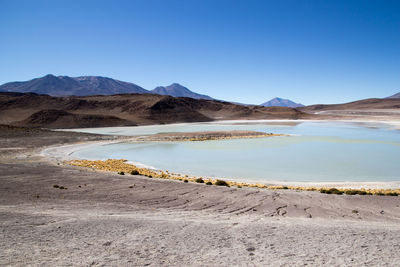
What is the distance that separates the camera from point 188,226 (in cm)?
664

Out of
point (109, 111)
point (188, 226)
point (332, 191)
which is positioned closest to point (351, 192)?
point (332, 191)

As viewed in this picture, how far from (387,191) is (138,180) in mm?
10521

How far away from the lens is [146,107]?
Result: 281 feet

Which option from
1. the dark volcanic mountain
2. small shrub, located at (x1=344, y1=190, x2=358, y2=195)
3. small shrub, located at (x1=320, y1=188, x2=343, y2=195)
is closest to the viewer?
small shrub, located at (x1=344, y1=190, x2=358, y2=195)

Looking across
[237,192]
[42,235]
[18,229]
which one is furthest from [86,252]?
[237,192]

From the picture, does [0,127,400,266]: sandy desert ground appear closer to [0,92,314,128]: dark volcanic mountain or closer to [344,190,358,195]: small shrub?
[344,190,358,195]: small shrub

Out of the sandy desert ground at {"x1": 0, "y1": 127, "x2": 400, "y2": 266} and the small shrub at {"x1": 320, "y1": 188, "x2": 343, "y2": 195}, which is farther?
the small shrub at {"x1": 320, "y1": 188, "x2": 343, "y2": 195}

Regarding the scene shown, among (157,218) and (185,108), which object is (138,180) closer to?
(157,218)

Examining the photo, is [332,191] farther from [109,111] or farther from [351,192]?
[109,111]

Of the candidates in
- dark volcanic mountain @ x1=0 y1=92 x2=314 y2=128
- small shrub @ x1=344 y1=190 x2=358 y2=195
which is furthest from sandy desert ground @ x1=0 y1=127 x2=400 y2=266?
dark volcanic mountain @ x1=0 y1=92 x2=314 y2=128

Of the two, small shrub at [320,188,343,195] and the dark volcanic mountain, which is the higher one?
the dark volcanic mountain

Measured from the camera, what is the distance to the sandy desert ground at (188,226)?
496 centimetres

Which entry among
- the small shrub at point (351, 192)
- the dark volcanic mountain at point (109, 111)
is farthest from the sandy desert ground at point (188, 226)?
the dark volcanic mountain at point (109, 111)

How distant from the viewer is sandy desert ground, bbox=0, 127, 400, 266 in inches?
195
